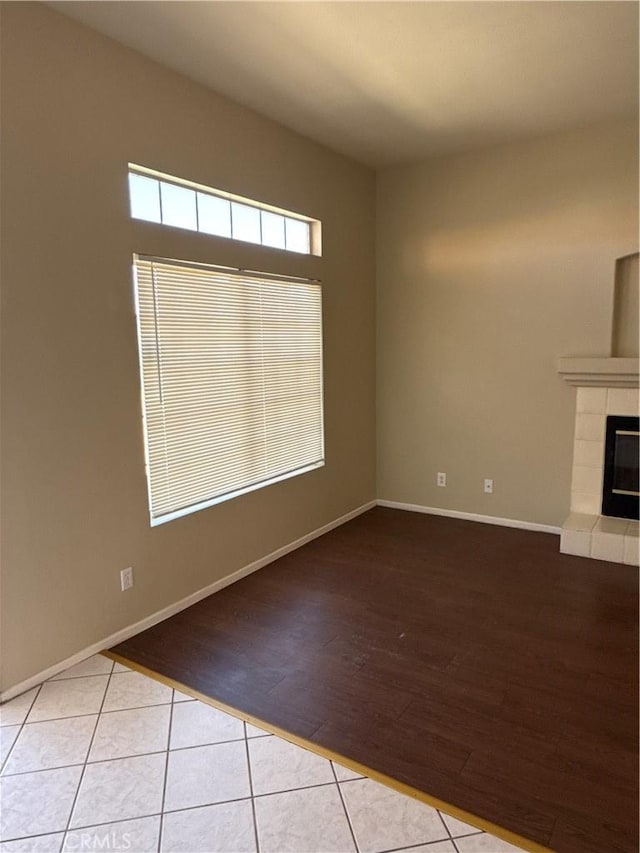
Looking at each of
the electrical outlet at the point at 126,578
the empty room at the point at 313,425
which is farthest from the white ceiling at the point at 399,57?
the electrical outlet at the point at 126,578

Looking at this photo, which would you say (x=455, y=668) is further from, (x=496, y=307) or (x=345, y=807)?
(x=496, y=307)

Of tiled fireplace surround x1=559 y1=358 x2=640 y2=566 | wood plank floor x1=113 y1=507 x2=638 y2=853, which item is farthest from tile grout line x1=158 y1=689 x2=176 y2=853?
tiled fireplace surround x1=559 y1=358 x2=640 y2=566

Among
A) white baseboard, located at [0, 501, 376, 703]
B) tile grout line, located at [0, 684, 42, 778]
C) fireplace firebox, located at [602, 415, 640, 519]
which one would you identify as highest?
fireplace firebox, located at [602, 415, 640, 519]

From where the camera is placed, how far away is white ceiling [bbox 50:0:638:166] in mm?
2318

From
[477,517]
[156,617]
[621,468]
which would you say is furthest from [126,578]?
[621,468]

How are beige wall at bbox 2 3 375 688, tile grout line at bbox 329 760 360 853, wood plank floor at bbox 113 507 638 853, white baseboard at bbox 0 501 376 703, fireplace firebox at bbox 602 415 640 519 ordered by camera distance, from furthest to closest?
fireplace firebox at bbox 602 415 640 519
white baseboard at bbox 0 501 376 703
beige wall at bbox 2 3 375 688
wood plank floor at bbox 113 507 638 853
tile grout line at bbox 329 760 360 853

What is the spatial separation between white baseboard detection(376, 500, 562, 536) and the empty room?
0.15 ft

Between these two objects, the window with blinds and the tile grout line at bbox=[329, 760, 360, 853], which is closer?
the tile grout line at bbox=[329, 760, 360, 853]

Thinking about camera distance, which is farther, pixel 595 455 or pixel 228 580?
pixel 595 455

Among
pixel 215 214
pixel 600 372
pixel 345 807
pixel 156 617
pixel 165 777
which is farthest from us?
pixel 600 372

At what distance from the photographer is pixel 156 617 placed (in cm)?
291

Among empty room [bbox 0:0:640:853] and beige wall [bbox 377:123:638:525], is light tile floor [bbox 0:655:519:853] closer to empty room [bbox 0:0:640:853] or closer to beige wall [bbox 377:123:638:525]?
empty room [bbox 0:0:640:853]

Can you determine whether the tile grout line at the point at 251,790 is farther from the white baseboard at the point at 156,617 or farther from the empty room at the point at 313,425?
the white baseboard at the point at 156,617

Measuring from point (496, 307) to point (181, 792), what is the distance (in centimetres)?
371
